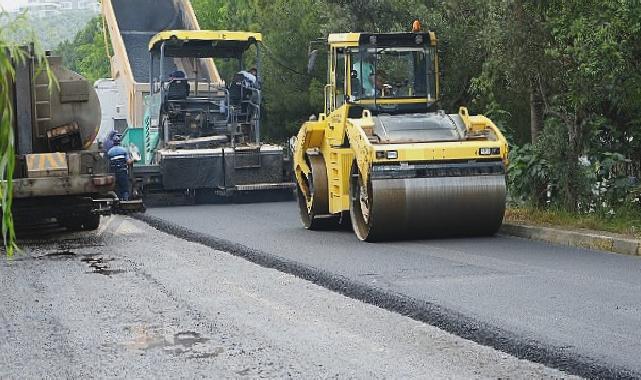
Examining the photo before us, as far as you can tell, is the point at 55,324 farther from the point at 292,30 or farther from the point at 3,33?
the point at 292,30

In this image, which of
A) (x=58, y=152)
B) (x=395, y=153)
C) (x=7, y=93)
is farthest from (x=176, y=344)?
(x=58, y=152)

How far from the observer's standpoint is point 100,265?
1148cm

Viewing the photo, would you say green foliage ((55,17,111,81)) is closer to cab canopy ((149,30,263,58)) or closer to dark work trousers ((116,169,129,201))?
cab canopy ((149,30,263,58))

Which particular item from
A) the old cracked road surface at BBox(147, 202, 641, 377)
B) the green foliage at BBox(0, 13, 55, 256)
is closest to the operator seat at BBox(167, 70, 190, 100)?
the old cracked road surface at BBox(147, 202, 641, 377)

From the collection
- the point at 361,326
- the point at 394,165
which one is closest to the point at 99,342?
the point at 361,326

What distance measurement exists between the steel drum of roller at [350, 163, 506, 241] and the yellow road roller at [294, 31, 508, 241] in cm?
1

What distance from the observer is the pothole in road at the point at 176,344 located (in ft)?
21.3

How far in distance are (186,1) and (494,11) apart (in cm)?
1454

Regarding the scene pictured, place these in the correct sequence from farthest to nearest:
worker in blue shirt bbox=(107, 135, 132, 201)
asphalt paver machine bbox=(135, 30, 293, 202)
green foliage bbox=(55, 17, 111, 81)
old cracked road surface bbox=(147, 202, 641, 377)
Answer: green foliage bbox=(55, 17, 111, 81), asphalt paver machine bbox=(135, 30, 293, 202), worker in blue shirt bbox=(107, 135, 132, 201), old cracked road surface bbox=(147, 202, 641, 377)

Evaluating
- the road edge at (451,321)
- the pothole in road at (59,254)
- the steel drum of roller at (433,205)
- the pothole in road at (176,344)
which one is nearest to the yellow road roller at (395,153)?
the steel drum of roller at (433,205)

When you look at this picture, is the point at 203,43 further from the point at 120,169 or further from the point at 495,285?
the point at 495,285

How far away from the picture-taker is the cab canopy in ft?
72.1

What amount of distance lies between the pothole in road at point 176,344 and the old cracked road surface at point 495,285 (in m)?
1.52

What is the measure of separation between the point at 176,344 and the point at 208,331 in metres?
0.48
